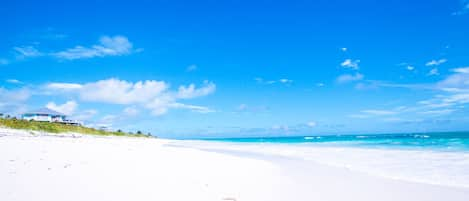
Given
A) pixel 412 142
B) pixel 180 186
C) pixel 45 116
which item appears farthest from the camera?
pixel 45 116

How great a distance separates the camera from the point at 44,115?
58.9m

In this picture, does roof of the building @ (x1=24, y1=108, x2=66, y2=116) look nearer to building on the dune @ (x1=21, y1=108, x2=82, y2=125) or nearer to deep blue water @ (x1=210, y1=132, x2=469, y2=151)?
building on the dune @ (x1=21, y1=108, x2=82, y2=125)

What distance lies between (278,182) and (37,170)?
18.4ft

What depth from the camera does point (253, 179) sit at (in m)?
8.11

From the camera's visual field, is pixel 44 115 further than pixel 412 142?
Yes

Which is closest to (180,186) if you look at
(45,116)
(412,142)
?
(412,142)

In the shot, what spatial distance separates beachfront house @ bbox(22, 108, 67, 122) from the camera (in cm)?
5766

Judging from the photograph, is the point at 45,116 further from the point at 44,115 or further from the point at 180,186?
the point at 180,186

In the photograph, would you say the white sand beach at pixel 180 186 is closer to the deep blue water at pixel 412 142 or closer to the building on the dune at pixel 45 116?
the deep blue water at pixel 412 142

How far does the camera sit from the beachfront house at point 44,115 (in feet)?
189

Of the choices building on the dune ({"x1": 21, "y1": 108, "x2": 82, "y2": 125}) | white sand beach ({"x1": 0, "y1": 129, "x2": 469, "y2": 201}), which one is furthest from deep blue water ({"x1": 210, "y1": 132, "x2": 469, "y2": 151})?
building on the dune ({"x1": 21, "y1": 108, "x2": 82, "y2": 125})

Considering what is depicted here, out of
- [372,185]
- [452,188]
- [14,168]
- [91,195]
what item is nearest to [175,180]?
[91,195]

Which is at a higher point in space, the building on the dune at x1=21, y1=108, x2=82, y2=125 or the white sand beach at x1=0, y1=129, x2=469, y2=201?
the building on the dune at x1=21, y1=108, x2=82, y2=125

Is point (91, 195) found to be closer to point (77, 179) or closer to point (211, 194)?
point (77, 179)
